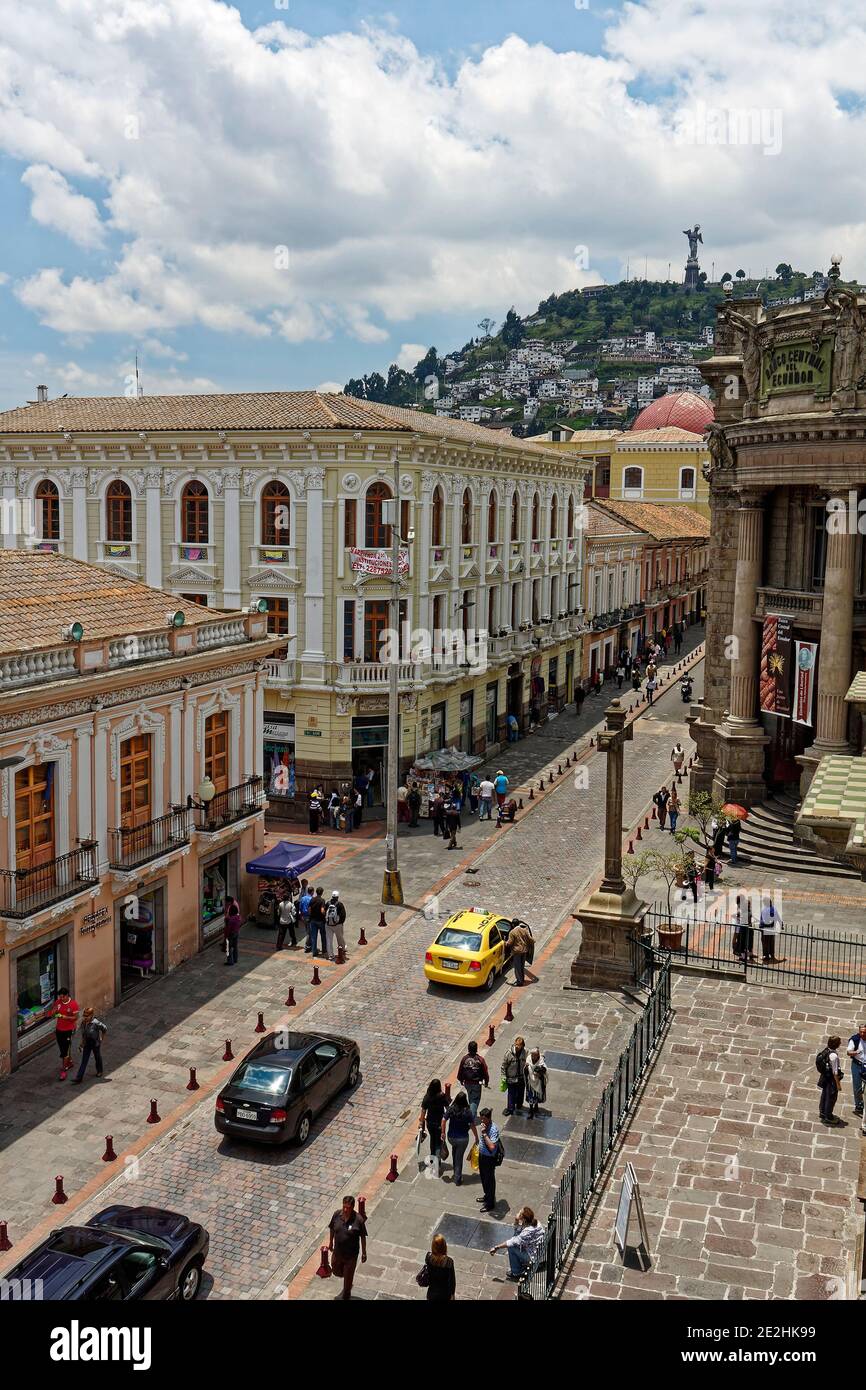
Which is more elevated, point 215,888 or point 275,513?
point 275,513

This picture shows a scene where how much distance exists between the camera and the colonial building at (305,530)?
38969 millimetres

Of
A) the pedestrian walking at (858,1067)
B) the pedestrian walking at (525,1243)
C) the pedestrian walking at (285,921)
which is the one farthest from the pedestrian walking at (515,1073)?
the pedestrian walking at (285,921)

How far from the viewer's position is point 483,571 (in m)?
46.9

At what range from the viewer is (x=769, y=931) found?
87.2 feet

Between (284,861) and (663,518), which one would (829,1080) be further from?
(663,518)

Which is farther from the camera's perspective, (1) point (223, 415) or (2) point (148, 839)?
(1) point (223, 415)

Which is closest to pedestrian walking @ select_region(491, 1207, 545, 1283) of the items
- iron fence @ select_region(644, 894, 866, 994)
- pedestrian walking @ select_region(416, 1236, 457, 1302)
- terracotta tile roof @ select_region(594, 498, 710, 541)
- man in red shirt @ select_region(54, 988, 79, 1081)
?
pedestrian walking @ select_region(416, 1236, 457, 1302)

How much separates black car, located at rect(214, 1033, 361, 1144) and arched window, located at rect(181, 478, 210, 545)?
2479cm

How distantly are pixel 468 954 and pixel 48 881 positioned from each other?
29.0 feet

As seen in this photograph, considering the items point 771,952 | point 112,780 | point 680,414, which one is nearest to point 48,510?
point 112,780

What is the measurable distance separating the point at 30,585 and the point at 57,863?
23.0 feet

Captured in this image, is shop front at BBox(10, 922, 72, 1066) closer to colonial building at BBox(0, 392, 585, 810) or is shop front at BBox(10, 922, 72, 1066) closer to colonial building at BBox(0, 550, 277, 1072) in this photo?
colonial building at BBox(0, 550, 277, 1072)

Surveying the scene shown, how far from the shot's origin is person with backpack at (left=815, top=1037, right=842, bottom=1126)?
Result: 19359mm

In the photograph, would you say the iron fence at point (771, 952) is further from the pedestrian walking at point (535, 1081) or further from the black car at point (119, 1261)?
the black car at point (119, 1261)
